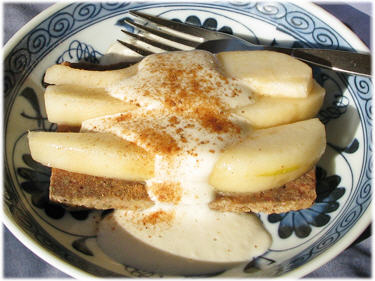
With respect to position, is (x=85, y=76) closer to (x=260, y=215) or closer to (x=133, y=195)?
(x=133, y=195)

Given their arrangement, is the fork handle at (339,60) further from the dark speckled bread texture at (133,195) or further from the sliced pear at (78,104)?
the sliced pear at (78,104)

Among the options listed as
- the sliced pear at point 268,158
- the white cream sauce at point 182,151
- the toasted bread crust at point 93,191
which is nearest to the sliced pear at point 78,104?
the white cream sauce at point 182,151

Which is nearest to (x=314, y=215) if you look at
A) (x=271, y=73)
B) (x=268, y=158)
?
(x=268, y=158)

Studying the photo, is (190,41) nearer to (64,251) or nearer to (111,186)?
(111,186)

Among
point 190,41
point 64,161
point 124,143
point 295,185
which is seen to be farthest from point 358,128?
point 64,161

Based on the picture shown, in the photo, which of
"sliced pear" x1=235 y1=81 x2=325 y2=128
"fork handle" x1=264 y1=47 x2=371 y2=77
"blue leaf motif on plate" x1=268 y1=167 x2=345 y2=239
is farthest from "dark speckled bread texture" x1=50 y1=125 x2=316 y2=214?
"fork handle" x1=264 y1=47 x2=371 y2=77

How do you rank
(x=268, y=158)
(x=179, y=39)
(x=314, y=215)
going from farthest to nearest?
(x=179, y=39) → (x=314, y=215) → (x=268, y=158)
